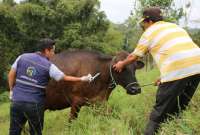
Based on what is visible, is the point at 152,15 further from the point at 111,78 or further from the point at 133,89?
the point at 111,78

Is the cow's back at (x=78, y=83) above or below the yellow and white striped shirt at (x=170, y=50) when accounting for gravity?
below

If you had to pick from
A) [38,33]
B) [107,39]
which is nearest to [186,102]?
[38,33]

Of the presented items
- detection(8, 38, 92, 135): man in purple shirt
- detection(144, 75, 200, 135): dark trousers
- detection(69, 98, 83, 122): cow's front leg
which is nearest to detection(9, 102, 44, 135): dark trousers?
detection(8, 38, 92, 135): man in purple shirt

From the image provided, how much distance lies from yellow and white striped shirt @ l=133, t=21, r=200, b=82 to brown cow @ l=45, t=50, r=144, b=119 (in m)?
2.36

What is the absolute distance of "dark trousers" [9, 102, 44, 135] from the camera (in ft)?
22.6

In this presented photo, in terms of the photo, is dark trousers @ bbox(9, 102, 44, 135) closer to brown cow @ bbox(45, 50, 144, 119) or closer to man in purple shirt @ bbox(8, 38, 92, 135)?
man in purple shirt @ bbox(8, 38, 92, 135)

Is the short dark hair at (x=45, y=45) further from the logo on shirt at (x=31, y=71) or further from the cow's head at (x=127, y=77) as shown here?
the cow's head at (x=127, y=77)

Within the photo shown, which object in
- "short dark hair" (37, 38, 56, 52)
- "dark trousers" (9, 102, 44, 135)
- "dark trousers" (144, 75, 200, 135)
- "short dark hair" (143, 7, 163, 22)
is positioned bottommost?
"dark trousers" (9, 102, 44, 135)

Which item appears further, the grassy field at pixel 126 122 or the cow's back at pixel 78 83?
the cow's back at pixel 78 83

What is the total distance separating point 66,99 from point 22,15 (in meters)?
26.7

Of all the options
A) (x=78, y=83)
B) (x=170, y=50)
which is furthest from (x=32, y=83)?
(x=170, y=50)

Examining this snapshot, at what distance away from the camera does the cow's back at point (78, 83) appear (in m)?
8.76

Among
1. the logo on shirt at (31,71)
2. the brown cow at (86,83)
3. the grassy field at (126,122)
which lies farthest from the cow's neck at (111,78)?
the logo on shirt at (31,71)

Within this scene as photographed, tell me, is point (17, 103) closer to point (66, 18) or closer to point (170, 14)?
point (170, 14)
